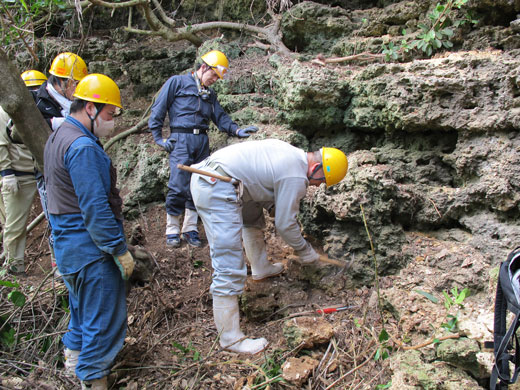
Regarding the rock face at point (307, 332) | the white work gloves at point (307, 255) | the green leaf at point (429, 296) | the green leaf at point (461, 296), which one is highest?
the green leaf at point (461, 296)

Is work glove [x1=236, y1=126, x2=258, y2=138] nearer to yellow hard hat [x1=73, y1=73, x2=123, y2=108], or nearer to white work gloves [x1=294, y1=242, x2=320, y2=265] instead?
white work gloves [x1=294, y1=242, x2=320, y2=265]

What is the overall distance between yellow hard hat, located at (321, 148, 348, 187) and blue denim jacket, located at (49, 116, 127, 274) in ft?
5.43

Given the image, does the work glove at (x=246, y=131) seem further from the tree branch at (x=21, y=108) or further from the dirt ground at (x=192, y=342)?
the tree branch at (x=21, y=108)

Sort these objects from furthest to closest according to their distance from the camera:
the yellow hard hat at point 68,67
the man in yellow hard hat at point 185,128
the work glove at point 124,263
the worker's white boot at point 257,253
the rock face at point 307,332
A: 1. the man in yellow hard hat at point 185,128
2. the yellow hard hat at point 68,67
3. the worker's white boot at point 257,253
4. the rock face at point 307,332
5. the work glove at point 124,263

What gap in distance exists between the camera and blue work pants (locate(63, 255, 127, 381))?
2.67 metres

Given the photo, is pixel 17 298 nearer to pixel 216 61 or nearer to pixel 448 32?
pixel 216 61

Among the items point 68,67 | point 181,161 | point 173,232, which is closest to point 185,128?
point 181,161

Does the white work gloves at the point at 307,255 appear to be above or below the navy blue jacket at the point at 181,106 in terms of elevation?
below

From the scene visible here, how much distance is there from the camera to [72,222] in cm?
266

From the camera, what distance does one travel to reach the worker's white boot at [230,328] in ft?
10.4

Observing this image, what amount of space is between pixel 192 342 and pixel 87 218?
1505mm

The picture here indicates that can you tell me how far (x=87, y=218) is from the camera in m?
2.54

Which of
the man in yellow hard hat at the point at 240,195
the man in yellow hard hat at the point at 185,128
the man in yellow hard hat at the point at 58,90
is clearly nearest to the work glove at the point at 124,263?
the man in yellow hard hat at the point at 240,195

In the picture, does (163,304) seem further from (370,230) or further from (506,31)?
(506,31)
